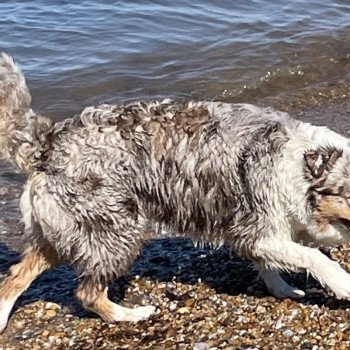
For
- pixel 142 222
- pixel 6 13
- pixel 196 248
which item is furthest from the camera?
pixel 6 13

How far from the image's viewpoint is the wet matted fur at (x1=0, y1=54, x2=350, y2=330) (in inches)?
188

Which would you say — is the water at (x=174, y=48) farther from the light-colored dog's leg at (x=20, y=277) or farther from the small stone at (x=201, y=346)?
the small stone at (x=201, y=346)

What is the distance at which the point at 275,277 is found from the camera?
17.3ft

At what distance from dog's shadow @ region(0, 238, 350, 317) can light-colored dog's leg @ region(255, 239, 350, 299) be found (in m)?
0.38

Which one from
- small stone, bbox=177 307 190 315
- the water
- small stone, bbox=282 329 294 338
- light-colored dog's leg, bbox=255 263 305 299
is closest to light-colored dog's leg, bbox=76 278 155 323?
small stone, bbox=177 307 190 315

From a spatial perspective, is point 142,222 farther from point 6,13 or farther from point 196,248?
point 6,13

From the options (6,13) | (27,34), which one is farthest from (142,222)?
(6,13)

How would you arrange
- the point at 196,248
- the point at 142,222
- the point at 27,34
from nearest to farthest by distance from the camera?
1. the point at 142,222
2. the point at 196,248
3. the point at 27,34

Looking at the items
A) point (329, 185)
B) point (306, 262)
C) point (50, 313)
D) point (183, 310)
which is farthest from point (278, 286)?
point (50, 313)

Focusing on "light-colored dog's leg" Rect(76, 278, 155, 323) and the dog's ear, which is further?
"light-colored dog's leg" Rect(76, 278, 155, 323)

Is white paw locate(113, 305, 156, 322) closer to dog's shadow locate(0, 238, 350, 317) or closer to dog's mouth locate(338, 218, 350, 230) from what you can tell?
dog's shadow locate(0, 238, 350, 317)

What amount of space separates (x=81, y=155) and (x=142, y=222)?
628 mm

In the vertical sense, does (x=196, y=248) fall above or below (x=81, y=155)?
below

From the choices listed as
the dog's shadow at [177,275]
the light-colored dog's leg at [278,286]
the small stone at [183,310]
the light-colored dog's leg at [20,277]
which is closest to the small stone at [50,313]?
the dog's shadow at [177,275]
